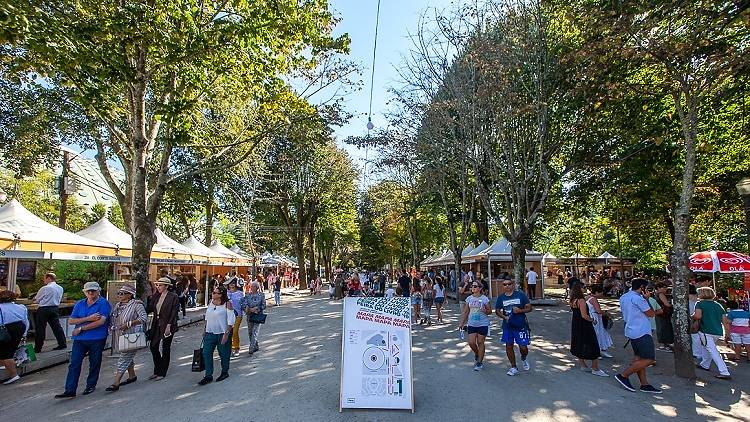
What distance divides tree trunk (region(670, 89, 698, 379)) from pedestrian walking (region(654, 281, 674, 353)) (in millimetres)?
450

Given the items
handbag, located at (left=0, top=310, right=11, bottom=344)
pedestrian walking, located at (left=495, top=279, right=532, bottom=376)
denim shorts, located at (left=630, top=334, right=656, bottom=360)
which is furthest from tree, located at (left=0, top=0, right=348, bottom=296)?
denim shorts, located at (left=630, top=334, right=656, bottom=360)

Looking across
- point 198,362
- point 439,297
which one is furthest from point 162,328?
point 439,297

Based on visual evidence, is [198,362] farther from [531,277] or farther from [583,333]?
[531,277]

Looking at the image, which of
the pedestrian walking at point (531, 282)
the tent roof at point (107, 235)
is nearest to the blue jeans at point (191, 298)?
the tent roof at point (107, 235)

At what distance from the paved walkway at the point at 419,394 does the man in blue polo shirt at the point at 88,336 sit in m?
0.24

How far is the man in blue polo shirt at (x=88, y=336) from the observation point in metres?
6.67

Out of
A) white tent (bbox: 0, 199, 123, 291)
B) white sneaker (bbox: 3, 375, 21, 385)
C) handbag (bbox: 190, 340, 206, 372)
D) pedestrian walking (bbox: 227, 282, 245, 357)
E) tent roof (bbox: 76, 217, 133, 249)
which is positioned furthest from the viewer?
tent roof (bbox: 76, 217, 133, 249)

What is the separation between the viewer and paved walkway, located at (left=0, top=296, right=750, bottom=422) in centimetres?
570

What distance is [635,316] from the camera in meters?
6.91

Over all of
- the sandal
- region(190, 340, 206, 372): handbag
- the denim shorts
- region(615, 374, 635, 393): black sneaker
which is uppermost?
the denim shorts

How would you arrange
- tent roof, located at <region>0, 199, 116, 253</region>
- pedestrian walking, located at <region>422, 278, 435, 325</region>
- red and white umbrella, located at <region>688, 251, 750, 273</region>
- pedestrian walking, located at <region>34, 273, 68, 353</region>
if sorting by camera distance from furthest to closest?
red and white umbrella, located at <region>688, 251, 750, 273</region> < pedestrian walking, located at <region>422, 278, 435, 325</region> < tent roof, located at <region>0, 199, 116, 253</region> < pedestrian walking, located at <region>34, 273, 68, 353</region>

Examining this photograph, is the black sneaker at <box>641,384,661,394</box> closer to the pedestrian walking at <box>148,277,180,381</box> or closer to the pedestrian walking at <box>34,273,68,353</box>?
the pedestrian walking at <box>148,277,180,381</box>

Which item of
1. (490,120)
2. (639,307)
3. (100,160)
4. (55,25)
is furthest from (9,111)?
(639,307)

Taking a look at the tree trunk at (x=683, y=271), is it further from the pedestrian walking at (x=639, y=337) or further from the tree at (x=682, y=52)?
the pedestrian walking at (x=639, y=337)
